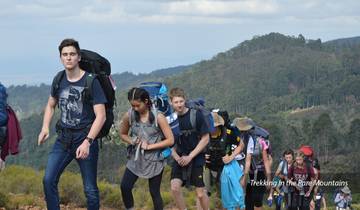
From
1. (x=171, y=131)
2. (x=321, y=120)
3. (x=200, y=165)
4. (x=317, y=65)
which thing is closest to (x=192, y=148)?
(x=200, y=165)

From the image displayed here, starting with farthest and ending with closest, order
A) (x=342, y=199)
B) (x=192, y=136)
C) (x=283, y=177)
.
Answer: (x=342, y=199)
(x=283, y=177)
(x=192, y=136)

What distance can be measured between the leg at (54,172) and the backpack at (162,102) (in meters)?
0.99

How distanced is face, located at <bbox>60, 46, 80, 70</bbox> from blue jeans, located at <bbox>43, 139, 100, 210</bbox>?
643 millimetres

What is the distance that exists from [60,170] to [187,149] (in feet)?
5.58

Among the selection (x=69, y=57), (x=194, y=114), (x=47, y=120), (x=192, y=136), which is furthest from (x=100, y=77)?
(x=192, y=136)

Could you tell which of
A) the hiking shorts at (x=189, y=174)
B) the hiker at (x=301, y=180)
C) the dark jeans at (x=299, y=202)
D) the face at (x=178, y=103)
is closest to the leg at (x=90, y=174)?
the face at (x=178, y=103)

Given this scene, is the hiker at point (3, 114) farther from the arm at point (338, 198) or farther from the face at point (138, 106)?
the arm at point (338, 198)

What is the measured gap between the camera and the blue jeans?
4.93m

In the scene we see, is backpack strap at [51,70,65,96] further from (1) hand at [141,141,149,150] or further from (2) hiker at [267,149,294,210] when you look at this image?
(2) hiker at [267,149,294,210]

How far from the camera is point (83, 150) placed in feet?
15.6

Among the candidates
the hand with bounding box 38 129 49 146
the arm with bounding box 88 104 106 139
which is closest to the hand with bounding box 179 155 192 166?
the arm with bounding box 88 104 106 139

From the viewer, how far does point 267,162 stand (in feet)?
25.8

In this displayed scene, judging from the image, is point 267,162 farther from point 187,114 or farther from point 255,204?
point 187,114

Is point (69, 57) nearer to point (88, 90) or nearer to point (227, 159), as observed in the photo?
point (88, 90)
